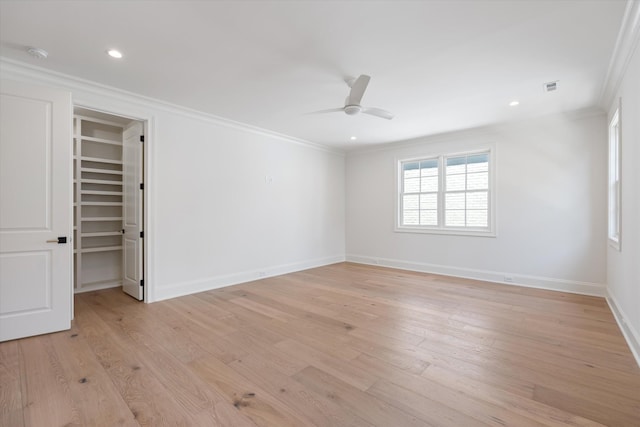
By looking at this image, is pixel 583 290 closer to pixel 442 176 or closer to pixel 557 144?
pixel 557 144

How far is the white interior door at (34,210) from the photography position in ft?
8.87

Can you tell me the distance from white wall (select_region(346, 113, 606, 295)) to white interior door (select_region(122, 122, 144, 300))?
477 centimetres

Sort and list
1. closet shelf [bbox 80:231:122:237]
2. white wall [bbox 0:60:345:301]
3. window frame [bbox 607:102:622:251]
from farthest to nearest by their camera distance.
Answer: closet shelf [bbox 80:231:122:237] → white wall [bbox 0:60:345:301] → window frame [bbox 607:102:622:251]

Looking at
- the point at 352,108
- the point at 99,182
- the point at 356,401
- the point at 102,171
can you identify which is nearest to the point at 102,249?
the point at 99,182

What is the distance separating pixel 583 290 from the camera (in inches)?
165

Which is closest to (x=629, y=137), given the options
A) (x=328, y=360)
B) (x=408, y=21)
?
(x=408, y=21)

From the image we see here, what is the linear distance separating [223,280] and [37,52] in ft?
11.2

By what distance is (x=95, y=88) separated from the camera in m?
3.38

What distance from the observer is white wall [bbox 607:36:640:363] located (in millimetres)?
2389

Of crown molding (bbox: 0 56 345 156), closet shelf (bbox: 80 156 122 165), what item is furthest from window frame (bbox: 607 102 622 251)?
closet shelf (bbox: 80 156 122 165)

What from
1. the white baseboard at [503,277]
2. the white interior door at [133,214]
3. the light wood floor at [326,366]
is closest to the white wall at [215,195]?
the white interior door at [133,214]

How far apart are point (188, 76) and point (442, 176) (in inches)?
182

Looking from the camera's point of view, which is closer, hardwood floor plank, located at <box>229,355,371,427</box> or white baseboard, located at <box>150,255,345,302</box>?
hardwood floor plank, located at <box>229,355,371,427</box>

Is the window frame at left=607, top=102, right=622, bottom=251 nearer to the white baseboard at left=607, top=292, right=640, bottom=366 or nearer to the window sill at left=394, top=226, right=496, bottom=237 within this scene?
the white baseboard at left=607, top=292, right=640, bottom=366
